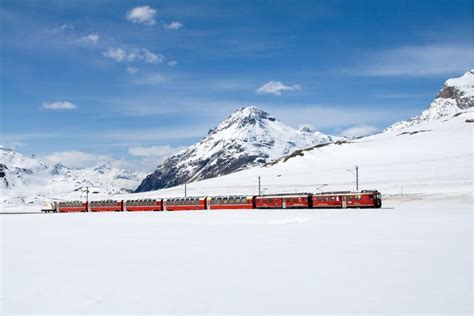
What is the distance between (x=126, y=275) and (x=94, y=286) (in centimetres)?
196

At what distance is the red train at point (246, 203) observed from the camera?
67562 millimetres

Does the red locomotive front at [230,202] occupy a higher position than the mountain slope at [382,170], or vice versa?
the mountain slope at [382,170]

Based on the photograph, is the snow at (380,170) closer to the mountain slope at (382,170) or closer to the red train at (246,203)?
the mountain slope at (382,170)

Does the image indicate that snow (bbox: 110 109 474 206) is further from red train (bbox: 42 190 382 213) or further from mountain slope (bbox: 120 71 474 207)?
red train (bbox: 42 190 382 213)

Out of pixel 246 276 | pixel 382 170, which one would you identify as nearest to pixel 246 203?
pixel 246 276

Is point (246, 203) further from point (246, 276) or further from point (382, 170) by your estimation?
point (382, 170)

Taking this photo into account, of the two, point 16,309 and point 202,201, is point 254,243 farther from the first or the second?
point 202,201

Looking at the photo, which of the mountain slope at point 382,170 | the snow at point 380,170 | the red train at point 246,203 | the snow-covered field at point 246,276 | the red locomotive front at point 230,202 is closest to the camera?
the snow-covered field at point 246,276

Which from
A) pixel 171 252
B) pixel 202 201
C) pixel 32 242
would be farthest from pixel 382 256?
pixel 202 201

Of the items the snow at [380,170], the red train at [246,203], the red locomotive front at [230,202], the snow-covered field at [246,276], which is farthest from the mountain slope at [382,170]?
the snow-covered field at [246,276]

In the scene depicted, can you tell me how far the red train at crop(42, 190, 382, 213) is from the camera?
67.6 m

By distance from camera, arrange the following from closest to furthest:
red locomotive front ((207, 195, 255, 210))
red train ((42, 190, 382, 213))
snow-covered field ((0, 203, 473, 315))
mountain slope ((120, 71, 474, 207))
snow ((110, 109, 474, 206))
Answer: snow-covered field ((0, 203, 473, 315)) → red train ((42, 190, 382, 213)) → red locomotive front ((207, 195, 255, 210)) → mountain slope ((120, 71, 474, 207)) → snow ((110, 109, 474, 206))

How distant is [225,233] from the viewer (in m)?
35.4

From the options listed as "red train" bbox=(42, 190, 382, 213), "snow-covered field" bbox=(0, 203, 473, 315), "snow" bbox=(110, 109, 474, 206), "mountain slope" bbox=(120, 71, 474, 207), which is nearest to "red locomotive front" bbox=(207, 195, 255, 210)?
"red train" bbox=(42, 190, 382, 213)
